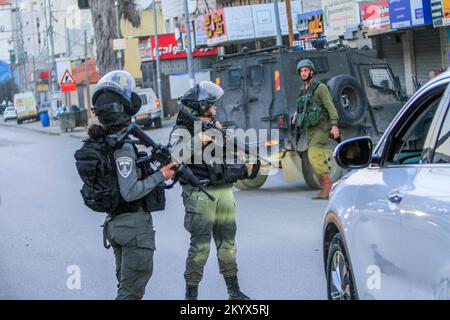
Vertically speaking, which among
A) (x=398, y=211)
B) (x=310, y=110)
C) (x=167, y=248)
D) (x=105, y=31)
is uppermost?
(x=105, y=31)

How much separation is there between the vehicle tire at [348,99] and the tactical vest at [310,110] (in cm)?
120

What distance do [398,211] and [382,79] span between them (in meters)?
10.7

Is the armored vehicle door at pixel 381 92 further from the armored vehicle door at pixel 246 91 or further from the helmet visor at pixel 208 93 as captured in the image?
the helmet visor at pixel 208 93

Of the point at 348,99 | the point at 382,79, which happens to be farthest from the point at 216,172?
the point at 382,79

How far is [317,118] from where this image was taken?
1178 cm

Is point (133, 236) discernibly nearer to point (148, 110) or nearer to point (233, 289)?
point (233, 289)

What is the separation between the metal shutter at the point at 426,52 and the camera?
1001 inches

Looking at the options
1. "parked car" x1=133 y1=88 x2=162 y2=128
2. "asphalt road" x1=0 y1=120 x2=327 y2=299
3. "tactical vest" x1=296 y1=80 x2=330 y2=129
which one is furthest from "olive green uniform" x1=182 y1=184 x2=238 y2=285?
"parked car" x1=133 y1=88 x2=162 y2=128

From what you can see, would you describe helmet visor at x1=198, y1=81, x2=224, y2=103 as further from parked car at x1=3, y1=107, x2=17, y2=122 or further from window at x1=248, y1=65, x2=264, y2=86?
parked car at x1=3, y1=107, x2=17, y2=122

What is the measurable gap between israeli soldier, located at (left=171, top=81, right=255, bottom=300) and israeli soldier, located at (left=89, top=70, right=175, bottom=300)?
1.25 m

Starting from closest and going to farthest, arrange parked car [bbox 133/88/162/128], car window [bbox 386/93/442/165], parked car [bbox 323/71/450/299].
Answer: parked car [bbox 323/71/450/299] < car window [bbox 386/93/442/165] < parked car [bbox 133/88/162/128]

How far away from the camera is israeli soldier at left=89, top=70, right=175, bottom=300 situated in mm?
4973

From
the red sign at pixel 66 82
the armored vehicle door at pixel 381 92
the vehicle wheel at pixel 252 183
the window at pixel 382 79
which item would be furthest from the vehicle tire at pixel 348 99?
the red sign at pixel 66 82
